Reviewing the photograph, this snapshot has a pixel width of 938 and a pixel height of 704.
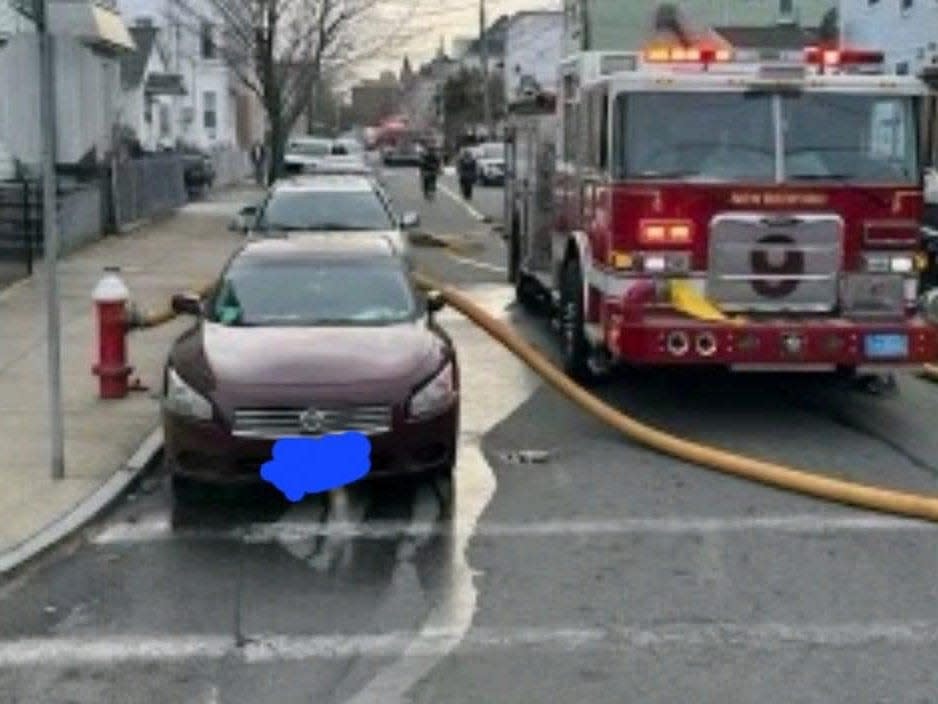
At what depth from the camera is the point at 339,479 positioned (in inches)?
298

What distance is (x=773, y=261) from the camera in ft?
32.0

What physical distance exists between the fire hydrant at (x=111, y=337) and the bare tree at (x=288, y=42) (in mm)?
22128

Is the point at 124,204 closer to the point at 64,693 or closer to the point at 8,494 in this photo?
the point at 8,494

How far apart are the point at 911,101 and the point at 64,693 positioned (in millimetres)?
7144

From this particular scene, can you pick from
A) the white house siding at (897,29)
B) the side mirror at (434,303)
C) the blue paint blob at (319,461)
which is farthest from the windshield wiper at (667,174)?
the white house siding at (897,29)

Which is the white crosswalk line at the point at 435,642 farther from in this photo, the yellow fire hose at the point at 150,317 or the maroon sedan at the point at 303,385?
the yellow fire hose at the point at 150,317

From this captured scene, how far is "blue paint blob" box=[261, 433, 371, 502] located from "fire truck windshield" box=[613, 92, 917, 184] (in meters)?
3.26

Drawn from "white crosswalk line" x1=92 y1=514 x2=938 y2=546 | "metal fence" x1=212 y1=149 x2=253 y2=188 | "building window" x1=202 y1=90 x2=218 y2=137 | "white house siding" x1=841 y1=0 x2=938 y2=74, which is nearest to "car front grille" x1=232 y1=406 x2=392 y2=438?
"white crosswalk line" x1=92 y1=514 x2=938 y2=546

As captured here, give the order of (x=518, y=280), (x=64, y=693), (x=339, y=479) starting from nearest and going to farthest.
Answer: (x=64, y=693) → (x=339, y=479) → (x=518, y=280)

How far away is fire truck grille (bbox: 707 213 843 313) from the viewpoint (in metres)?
9.71

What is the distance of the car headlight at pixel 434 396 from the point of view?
7.71 metres

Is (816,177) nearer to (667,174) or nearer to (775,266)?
(775,266)

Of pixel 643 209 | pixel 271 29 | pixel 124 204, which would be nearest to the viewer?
pixel 643 209

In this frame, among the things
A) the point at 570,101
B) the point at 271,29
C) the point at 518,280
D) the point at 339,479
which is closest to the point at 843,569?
the point at 339,479
